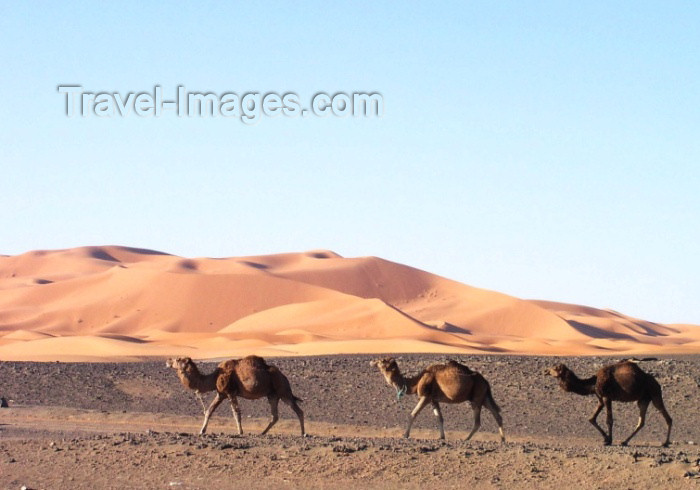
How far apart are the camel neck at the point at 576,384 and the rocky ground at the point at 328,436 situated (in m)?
0.84

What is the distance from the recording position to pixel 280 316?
72938mm

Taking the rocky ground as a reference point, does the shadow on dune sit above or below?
above

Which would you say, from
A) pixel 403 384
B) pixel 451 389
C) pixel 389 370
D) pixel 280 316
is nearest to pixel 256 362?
Answer: pixel 389 370

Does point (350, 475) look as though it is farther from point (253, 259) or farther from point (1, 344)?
point (253, 259)

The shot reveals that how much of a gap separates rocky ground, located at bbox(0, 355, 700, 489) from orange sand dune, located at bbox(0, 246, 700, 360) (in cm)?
1523

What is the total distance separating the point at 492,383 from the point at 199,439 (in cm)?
1129

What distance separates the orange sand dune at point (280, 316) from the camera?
50219 millimetres

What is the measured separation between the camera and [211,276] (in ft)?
278

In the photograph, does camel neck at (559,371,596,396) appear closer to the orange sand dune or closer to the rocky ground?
the rocky ground

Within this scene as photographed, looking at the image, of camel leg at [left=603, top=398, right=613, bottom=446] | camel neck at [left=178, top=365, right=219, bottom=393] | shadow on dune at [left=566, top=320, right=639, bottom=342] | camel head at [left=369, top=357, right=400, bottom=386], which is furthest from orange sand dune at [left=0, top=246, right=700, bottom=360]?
camel leg at [left=603, top=398, right=613, bottom=446]

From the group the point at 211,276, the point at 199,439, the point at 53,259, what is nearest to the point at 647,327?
the point at 211,276

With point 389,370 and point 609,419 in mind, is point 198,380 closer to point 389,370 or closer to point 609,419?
point 389,370

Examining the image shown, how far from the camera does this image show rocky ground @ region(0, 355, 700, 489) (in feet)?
44.5

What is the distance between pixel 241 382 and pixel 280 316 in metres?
56.0
